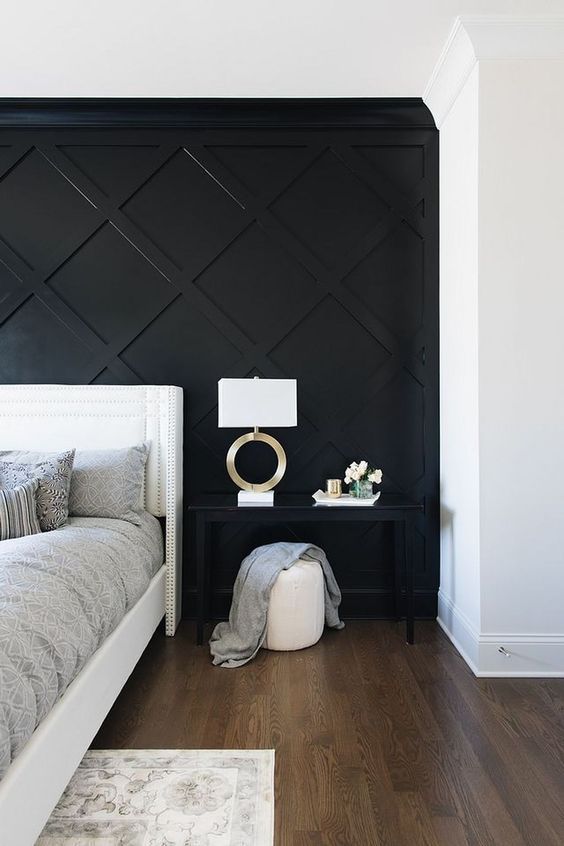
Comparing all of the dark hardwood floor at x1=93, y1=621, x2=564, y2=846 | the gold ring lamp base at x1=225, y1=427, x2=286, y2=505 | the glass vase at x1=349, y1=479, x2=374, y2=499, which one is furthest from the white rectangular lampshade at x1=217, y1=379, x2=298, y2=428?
the dark hardwood floor at x1=93, y1=621, x2=564, y2=846

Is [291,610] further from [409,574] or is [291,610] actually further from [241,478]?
[241,478]

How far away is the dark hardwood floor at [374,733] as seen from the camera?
167 cm

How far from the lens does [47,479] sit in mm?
2703

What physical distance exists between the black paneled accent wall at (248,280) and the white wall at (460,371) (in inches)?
5.6

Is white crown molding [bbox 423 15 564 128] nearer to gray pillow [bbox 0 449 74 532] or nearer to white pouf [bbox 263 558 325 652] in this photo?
white pouf [bbox 263 558 325 652]

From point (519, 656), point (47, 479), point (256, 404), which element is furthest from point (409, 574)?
point (47, 479)

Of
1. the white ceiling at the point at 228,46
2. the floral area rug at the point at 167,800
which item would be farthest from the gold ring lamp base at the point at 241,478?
the white ceiling at the point at 228,46

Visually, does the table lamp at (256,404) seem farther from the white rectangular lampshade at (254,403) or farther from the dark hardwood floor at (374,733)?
the dark hardwood floor at (374,733)

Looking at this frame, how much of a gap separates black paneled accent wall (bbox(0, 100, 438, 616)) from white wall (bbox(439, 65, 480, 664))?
0.46 ft

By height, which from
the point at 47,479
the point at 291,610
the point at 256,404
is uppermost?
the point at 256,404

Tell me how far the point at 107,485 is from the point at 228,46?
2.09 metres

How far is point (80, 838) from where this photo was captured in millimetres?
1591

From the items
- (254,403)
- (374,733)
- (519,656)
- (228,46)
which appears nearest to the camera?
(374,733)

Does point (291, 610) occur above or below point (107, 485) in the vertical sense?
below
